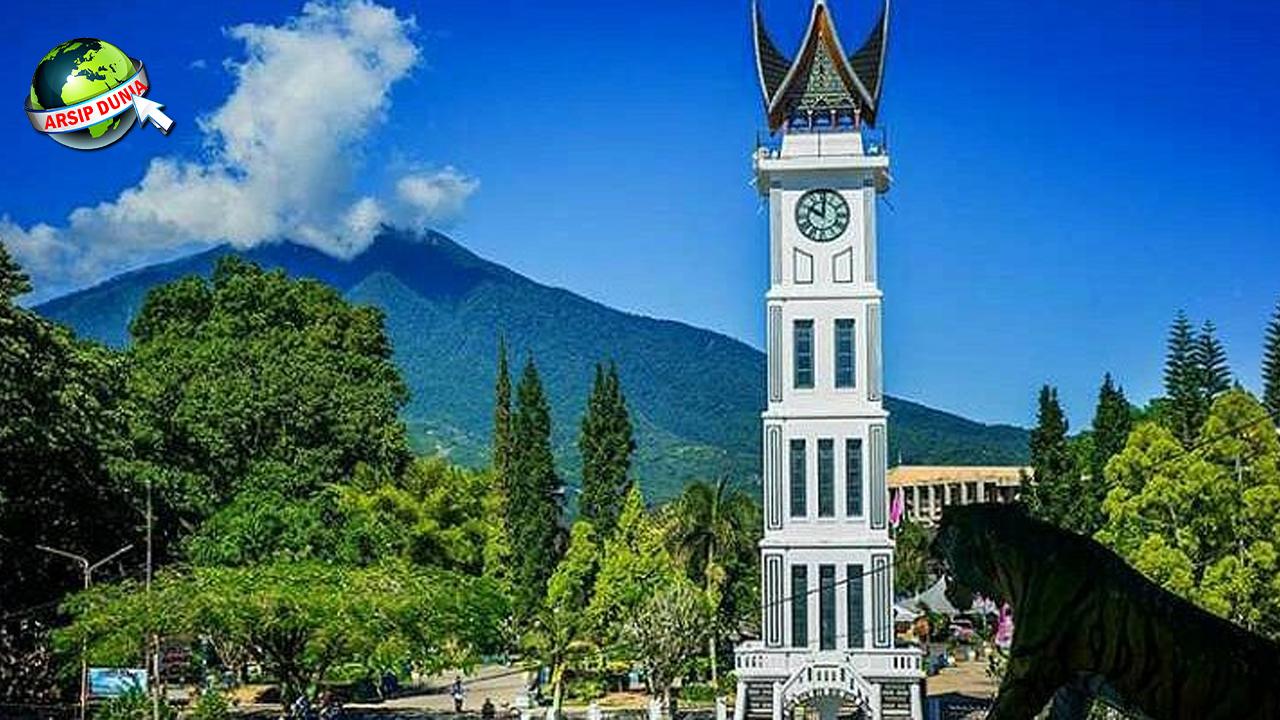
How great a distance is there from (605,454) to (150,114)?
28848mm

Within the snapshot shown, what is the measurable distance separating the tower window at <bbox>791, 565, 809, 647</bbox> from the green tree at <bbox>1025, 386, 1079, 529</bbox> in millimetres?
22118

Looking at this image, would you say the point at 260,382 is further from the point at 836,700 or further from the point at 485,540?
the point at 836,700

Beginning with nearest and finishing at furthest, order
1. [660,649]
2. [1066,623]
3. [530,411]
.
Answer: [1066,623] → [660,649] → [530,411]

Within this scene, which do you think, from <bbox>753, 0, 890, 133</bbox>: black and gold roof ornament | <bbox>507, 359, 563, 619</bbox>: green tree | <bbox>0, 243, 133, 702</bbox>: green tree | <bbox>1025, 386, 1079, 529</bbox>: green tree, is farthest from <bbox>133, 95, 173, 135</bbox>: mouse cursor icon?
<bbox>1025, 386, 1079, 529</bbox>: green tree

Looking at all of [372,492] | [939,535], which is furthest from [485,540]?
[939,535]

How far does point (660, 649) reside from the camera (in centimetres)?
3403

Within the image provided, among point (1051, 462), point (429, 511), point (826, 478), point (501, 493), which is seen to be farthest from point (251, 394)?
point (1051, 462)

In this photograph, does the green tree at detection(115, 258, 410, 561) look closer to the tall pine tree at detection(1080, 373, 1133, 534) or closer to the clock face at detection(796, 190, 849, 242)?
the clock face at detection(796, 190, 849, 242)

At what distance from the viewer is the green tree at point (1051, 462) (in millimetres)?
50750

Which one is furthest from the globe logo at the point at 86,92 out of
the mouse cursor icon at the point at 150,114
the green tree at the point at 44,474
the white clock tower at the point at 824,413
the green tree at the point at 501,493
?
the green tree at the point at 501,493

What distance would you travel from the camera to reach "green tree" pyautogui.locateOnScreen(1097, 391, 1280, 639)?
25.0 metres

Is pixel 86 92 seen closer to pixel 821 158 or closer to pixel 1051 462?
pixel 821 158

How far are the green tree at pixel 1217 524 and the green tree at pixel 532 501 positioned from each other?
23606 millimetres

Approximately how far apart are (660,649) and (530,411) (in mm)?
18165
